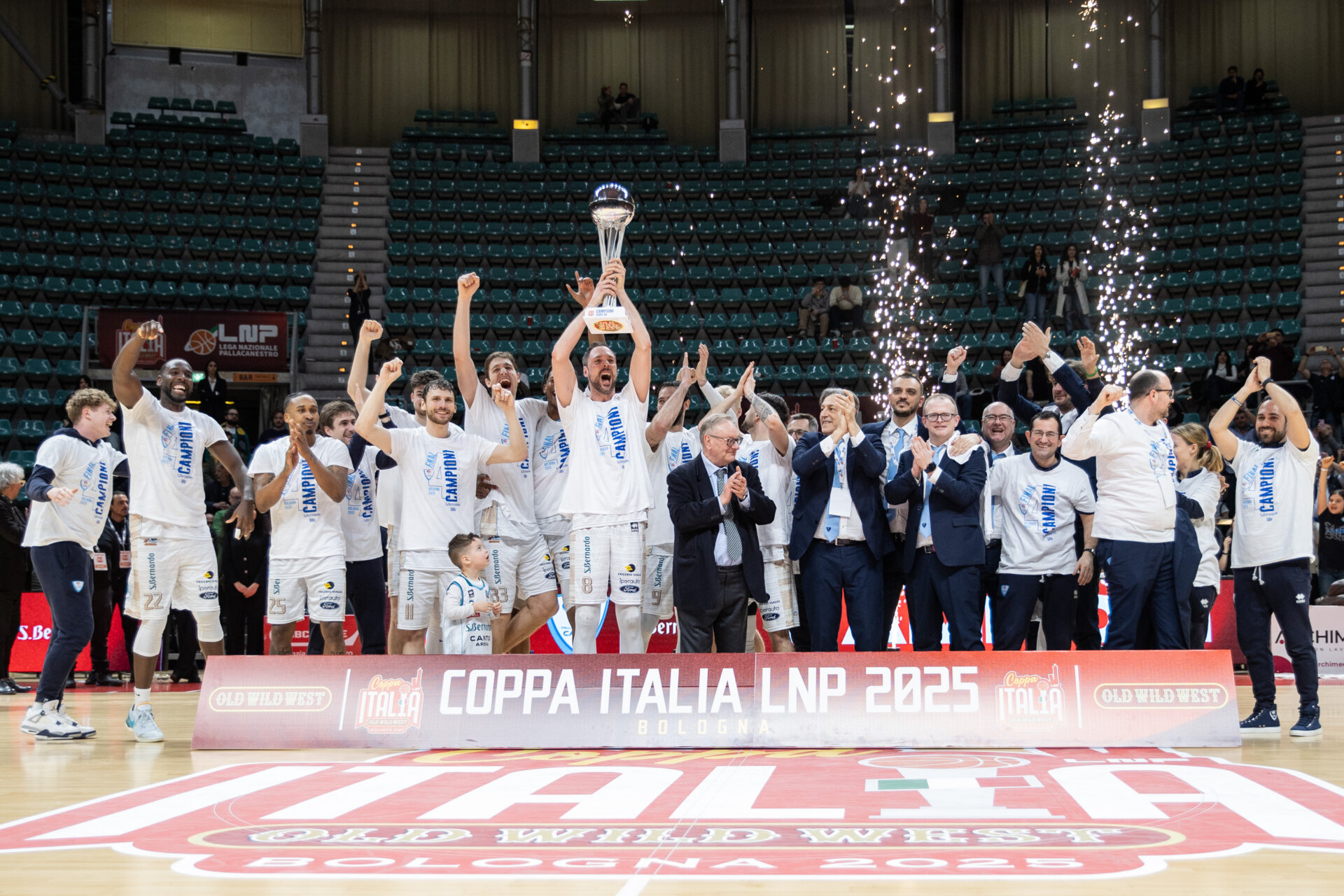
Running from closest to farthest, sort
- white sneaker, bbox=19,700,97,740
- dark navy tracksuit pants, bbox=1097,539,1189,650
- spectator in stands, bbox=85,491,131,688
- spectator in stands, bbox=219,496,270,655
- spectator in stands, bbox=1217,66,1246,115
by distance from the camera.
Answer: dark navy tracksuit pants, bbox=1097,539,1189,650
white sneaker, bbox=19,700,97,740
spectator in stands, bbox=219,496,270,655
spectator in stands, bbox=85,491,131,688
spectator in stands, bbox=1217,66,1246,115

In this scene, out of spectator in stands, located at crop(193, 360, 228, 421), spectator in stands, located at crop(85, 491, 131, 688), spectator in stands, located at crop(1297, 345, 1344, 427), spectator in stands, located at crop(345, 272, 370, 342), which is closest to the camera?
spectator in stands, located at crop(85, 491, 131, 688)

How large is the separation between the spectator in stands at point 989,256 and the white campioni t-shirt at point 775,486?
13303mm

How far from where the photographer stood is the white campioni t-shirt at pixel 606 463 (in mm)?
6965

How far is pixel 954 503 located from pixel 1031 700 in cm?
127

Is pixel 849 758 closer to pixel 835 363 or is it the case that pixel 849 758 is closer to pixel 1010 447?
pixel 1010 447

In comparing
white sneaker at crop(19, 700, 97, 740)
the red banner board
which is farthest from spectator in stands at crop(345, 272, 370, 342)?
white sneaker at crop(19, 700, 97, 740)

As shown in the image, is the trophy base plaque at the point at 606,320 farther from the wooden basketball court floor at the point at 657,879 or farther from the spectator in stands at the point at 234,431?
the spectator in stands at the point at 234,431

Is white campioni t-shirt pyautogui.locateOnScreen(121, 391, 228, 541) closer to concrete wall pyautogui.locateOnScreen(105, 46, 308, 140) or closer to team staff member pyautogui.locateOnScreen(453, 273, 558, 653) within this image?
team staff member pyautogui.locateOnScreen(453, 273, 558, 653)

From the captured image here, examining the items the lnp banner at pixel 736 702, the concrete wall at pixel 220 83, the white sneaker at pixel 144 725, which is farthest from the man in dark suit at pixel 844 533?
the concrete wall at pixel 220 83

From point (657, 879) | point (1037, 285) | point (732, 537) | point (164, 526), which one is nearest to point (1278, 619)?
point (732, 537)

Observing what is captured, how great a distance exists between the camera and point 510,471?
25.1ft

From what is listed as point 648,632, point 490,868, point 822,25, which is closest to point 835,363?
point 822,25

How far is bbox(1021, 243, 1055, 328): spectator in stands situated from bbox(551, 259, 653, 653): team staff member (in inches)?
514

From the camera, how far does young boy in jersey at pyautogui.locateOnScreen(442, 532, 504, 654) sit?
22.5 feet
